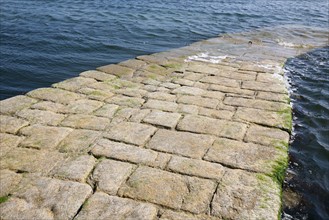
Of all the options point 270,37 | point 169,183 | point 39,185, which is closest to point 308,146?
point 169,183

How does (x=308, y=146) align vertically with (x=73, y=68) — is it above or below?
above

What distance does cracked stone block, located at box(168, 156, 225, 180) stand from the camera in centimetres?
306

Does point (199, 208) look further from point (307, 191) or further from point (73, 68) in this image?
point (73, 68)

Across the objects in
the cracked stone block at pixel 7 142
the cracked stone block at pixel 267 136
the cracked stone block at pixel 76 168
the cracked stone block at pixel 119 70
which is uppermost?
the cracked stone block at pixel 267 136

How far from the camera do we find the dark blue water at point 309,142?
305 cm

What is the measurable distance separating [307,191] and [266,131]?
0.89 meters

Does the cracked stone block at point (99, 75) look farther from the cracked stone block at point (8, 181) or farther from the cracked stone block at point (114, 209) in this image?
the cracked stone block at point (114, 209)

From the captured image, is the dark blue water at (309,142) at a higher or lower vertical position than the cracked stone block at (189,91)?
lower

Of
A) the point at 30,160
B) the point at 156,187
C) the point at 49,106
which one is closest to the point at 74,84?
the point at 49,106

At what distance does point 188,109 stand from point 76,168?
1.80 metres

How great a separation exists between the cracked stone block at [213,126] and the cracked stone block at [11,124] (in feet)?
6.01

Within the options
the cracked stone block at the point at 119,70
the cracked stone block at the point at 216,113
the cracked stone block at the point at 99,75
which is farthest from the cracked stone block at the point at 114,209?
the cracked stone block at the point at 119,70

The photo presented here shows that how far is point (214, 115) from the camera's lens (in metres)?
4.24

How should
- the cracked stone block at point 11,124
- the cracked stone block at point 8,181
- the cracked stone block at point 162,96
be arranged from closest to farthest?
the cracked stone block at point 8,181, the cracked stone block at point 11,124, the cracked stone block at point 162,96
